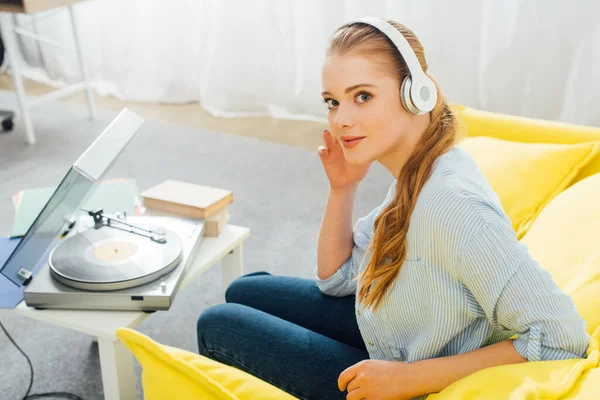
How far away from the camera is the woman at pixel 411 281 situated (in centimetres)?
82

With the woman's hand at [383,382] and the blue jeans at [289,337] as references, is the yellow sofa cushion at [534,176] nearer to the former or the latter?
the blue jeans at [289,337]

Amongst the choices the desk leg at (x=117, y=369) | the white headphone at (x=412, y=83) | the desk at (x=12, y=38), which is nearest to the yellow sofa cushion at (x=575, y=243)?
the white headphone at (x=412, y=83)

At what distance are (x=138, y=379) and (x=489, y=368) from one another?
1038 mm

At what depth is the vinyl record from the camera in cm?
119

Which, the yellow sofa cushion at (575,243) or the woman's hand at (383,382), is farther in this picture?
the yellow sofa cushion at (575,243)

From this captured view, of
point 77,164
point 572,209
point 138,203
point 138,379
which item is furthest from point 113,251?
point 572,209

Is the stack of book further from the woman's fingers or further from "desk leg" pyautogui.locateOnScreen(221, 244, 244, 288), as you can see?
the woman's fingers

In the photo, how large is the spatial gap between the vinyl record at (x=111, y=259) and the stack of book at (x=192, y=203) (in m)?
0.11

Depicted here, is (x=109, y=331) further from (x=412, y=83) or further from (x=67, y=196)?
(x=412, y=83)

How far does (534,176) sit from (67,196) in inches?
39.4

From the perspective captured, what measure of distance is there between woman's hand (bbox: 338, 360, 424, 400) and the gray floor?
823 millimetres

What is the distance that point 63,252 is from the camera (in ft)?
4.17

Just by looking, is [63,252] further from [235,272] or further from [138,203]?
[235,272]

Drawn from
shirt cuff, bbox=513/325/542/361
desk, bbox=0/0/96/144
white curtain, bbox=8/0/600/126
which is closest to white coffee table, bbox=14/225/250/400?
shirt cuff, bbox=513/325/542/361
